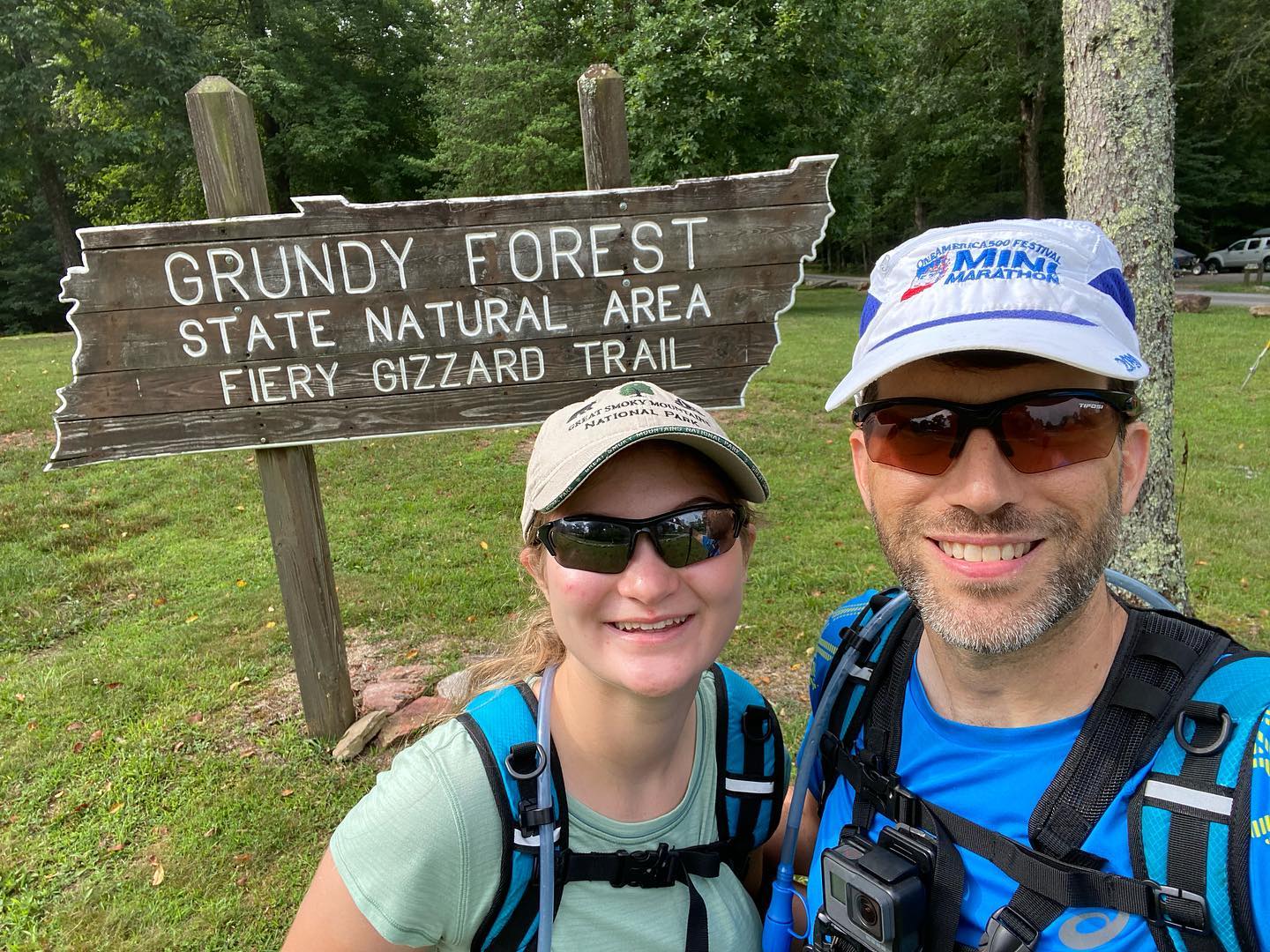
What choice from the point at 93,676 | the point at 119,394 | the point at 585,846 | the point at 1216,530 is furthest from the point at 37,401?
the point at 1216,530

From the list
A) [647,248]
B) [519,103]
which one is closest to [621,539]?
[647,248]

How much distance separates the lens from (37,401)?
35.5ft

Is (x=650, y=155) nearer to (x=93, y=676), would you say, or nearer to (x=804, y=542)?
(x=804, y=542)

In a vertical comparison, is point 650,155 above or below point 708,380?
above

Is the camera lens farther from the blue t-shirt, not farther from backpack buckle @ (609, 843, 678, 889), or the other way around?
backpack buckle @ (609, 843, 678, 889)

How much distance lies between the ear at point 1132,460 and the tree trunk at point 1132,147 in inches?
88.3

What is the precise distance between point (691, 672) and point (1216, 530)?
22.1 ft

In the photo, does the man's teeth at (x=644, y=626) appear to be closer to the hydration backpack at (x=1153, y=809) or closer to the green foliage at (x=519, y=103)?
the hydration backpack at (x=1153, y=809)

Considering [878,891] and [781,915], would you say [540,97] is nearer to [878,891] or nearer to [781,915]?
[781,915]

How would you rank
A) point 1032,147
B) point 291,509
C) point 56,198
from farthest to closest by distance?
point 1032,147, point 56,198, point 291,509

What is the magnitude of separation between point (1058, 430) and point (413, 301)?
8.86ft

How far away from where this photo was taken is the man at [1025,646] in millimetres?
1224

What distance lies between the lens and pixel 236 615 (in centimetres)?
554

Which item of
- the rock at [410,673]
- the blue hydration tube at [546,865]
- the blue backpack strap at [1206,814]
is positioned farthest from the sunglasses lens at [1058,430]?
the rock at [410,673]
